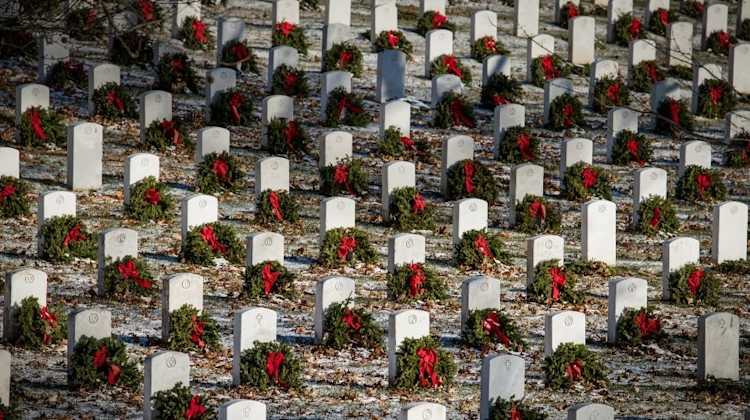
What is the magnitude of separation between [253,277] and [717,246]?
4.93 m

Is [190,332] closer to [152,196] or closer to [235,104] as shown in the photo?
[152,196]

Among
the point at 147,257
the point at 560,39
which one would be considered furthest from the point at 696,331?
the point at 560,39

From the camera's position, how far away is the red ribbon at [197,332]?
15305mm

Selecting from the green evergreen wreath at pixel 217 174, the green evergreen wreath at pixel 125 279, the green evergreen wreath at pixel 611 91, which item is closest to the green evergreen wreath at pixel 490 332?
the green evergreen wreath at pixel 125 279

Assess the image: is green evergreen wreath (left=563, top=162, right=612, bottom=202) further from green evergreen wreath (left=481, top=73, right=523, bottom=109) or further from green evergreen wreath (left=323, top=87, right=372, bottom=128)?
green evergreen wreath (left=323, top=87, right=372, bottom=128)

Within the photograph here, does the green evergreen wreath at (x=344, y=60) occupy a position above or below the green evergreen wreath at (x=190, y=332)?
above

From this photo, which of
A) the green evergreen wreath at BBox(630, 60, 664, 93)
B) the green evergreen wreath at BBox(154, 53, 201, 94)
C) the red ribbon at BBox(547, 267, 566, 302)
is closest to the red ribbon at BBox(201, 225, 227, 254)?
the red ribbon at BBox(547, 267, 566, 302)

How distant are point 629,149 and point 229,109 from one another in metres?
4.72

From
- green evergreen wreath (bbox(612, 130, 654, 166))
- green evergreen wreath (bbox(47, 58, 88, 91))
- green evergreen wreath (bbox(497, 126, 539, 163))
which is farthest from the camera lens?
green evergreen wreath (bbox(47, 58, 88, 91))

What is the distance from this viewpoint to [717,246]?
18.5 meters

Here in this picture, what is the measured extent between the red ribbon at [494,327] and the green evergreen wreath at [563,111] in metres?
6.68

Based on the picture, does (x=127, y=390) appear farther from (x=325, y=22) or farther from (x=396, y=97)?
(x=325, y=22)

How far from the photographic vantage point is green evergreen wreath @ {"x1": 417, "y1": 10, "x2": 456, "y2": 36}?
80.7 ft

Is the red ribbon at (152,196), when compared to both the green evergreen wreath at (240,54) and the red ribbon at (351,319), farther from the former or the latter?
the green evergreen wreath at (240,54)
